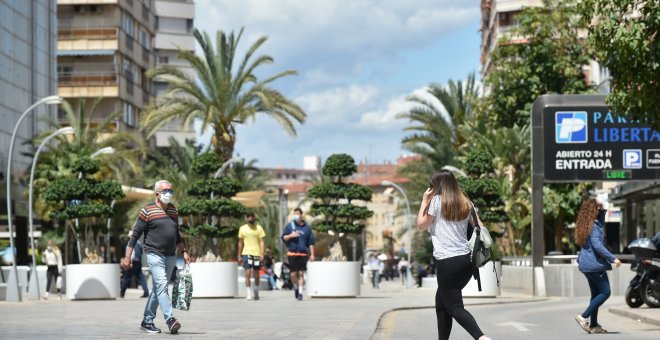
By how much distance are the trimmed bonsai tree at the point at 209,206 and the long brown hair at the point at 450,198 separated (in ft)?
67.6

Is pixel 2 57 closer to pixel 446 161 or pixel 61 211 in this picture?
pixel 446 161

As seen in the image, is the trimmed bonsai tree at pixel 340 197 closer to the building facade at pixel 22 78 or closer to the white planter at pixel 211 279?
the white planter at pixel 211 279

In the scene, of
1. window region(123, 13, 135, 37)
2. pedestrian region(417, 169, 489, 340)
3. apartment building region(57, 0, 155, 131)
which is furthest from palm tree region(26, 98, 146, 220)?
pedestrian region(417, 169, 489, 340)

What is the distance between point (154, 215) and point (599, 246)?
209 inches

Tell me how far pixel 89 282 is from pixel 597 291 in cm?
1557

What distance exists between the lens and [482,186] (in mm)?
38969

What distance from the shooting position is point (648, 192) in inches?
1816

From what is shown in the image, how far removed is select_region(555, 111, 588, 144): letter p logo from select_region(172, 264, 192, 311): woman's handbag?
59.4 feet

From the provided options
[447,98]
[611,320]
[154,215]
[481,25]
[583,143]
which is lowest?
[611,320]

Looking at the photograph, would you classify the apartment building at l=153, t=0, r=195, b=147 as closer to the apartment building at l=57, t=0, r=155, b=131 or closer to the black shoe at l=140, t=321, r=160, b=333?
the apartment building at l=57, t=0, r=155, b=131

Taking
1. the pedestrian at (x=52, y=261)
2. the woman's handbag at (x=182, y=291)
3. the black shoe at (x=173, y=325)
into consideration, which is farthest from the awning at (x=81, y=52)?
the black shoe at (x=173, y=325)

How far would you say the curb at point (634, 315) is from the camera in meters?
19.2

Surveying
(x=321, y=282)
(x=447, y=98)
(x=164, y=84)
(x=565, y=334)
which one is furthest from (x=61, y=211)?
(x=164, y=84)

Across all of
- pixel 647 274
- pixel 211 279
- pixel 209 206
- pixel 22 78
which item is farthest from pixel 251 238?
pixel 22 78
